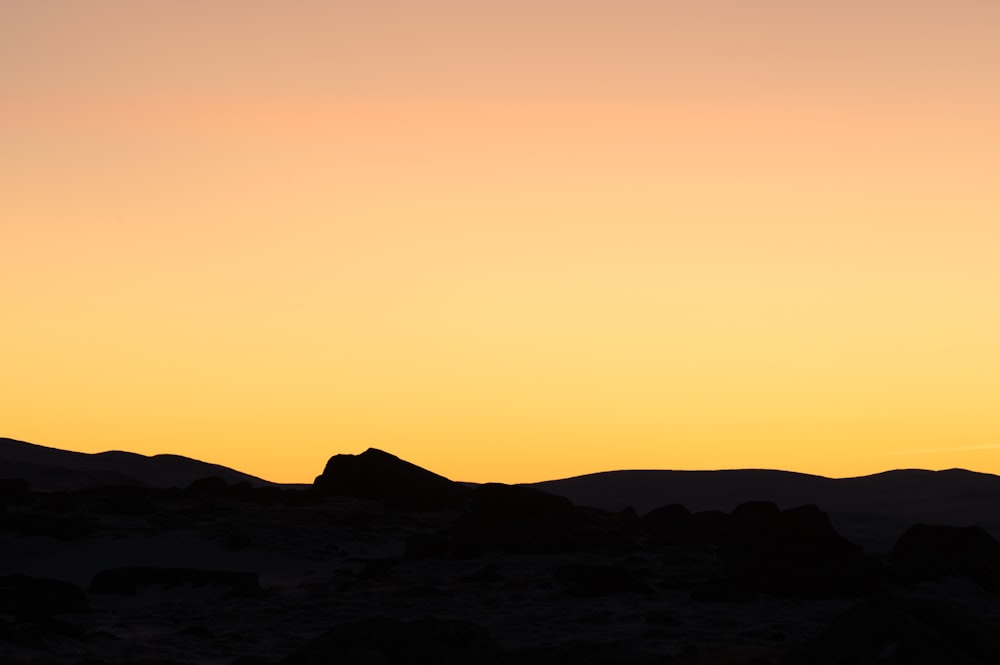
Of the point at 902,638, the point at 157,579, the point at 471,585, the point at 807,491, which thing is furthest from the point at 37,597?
the point at 807,491

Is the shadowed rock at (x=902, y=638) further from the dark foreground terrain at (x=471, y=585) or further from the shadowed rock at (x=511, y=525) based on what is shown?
the shadowed rock at (x=511, y=525)

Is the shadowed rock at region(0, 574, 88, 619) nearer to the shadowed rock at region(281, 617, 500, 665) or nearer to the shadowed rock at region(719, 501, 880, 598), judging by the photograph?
the shadowed rock at region(281, 617, 500, 665)

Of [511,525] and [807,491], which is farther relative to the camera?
[807,491]

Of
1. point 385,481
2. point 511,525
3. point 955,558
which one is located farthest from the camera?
point 385,481

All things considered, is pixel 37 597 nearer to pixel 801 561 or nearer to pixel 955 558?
pixel 801 561

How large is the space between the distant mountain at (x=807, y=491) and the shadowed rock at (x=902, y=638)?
122 feet

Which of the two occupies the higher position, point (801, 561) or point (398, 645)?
point (801, 561)

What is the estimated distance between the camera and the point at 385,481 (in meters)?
45.1

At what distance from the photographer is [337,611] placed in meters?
23.1

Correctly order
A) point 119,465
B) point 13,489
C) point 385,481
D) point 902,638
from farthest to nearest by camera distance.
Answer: point 119,465 → point 385,481 → point 13,489 → point 902,638

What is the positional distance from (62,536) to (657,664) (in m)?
20.9

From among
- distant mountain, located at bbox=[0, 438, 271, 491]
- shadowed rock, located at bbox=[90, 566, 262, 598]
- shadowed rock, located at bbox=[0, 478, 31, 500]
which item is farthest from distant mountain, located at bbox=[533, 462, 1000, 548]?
shadowed rock, located at bbox=[90, 566, 262, 598]

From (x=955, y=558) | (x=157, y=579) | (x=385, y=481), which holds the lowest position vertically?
(x=157, y=579)

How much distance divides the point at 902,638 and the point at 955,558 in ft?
40.7
